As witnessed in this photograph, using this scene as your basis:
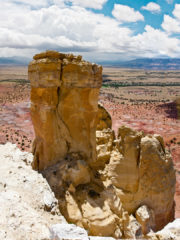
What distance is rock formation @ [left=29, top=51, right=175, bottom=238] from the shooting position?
25.5 feet

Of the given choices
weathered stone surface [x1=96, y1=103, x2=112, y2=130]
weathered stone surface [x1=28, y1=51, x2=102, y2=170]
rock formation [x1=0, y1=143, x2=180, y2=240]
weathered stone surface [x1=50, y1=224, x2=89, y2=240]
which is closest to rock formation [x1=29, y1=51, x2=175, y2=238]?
weathered stone surface [x1=28, y1=51, x2=102, y2=170]

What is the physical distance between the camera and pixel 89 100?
29.9 ft

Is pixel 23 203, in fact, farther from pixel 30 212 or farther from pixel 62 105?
pixel 62 105

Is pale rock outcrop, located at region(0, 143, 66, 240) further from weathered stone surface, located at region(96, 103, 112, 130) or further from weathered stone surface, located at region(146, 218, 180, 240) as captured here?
weathered stone surface, located at region(96, 103, 112, 130)

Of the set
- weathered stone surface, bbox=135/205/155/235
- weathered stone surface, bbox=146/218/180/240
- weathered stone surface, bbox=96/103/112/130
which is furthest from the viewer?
weathered stone surface, bbox=96/103/112/130

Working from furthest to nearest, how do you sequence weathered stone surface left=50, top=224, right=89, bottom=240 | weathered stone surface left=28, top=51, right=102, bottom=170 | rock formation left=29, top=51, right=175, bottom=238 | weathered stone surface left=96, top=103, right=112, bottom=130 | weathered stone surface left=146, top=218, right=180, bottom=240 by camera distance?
weathered stone surface left=96, top=103, right=112, bottom=130 < weathered stone surface left=28, top=51, right=102, bottom=170 < rock formation left=29, top=51, right=175, bottom=238 < weathered stone surface left=146, top=218, right=180, bottom=240 < weathered stone surface left=50, top=224, right=89, bottom=240

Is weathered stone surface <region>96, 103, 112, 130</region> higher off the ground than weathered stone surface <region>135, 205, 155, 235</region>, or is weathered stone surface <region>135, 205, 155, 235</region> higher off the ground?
weathered stone surface <region>96, 103, 112, 130</region>

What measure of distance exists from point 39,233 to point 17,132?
3202cm

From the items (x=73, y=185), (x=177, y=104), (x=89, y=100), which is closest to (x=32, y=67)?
(x=89, y=100)

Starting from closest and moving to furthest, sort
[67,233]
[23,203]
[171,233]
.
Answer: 1. [67,233]
2. [171,233]
3. [23,203]

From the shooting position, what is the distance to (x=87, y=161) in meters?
9.45

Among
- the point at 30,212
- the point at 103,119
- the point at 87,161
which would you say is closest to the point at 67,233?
the point at 30,212

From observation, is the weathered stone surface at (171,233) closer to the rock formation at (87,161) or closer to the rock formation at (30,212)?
the rock formation at (30,212)

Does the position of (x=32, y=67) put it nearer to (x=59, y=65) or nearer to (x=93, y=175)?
(x=59, y=65)
